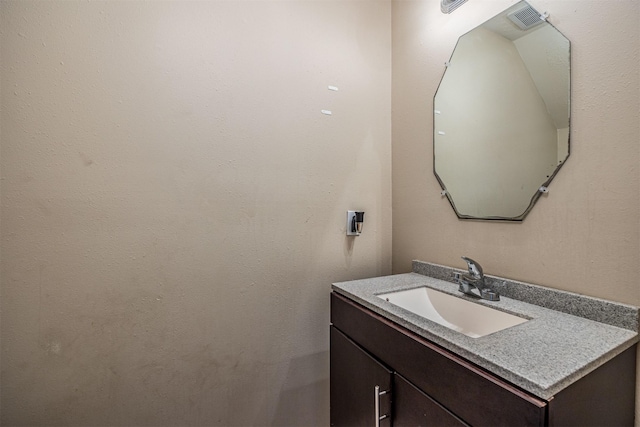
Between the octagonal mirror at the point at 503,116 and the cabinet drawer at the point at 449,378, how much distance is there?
0.66m

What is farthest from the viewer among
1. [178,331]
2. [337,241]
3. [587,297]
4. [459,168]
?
[337,241]

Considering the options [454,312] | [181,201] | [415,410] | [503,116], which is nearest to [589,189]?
[503,116]

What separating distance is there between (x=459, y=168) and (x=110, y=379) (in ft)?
5.65

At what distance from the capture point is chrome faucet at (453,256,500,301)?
1.13 meters

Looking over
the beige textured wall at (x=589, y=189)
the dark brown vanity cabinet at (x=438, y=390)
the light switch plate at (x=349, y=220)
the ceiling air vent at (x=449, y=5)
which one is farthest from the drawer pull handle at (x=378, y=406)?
the ceiling air vent at (x=449, y=5)

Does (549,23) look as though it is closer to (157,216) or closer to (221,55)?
(221,55)

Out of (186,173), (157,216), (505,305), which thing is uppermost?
(186,173)

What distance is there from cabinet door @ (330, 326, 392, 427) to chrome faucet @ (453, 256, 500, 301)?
477 millimetres

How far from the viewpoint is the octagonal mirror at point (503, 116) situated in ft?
3.36

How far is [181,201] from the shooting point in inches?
49.2

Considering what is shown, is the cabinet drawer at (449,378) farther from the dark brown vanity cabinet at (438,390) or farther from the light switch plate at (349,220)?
the light switch plate at (349,220)

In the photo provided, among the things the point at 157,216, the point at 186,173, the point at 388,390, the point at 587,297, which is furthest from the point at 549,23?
the point at 157,216

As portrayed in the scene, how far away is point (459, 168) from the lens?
1.36 meters

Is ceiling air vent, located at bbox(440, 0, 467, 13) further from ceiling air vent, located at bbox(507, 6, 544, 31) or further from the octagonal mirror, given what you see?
ceiling air vent, located at bbox(507, 6, 544, 31)
